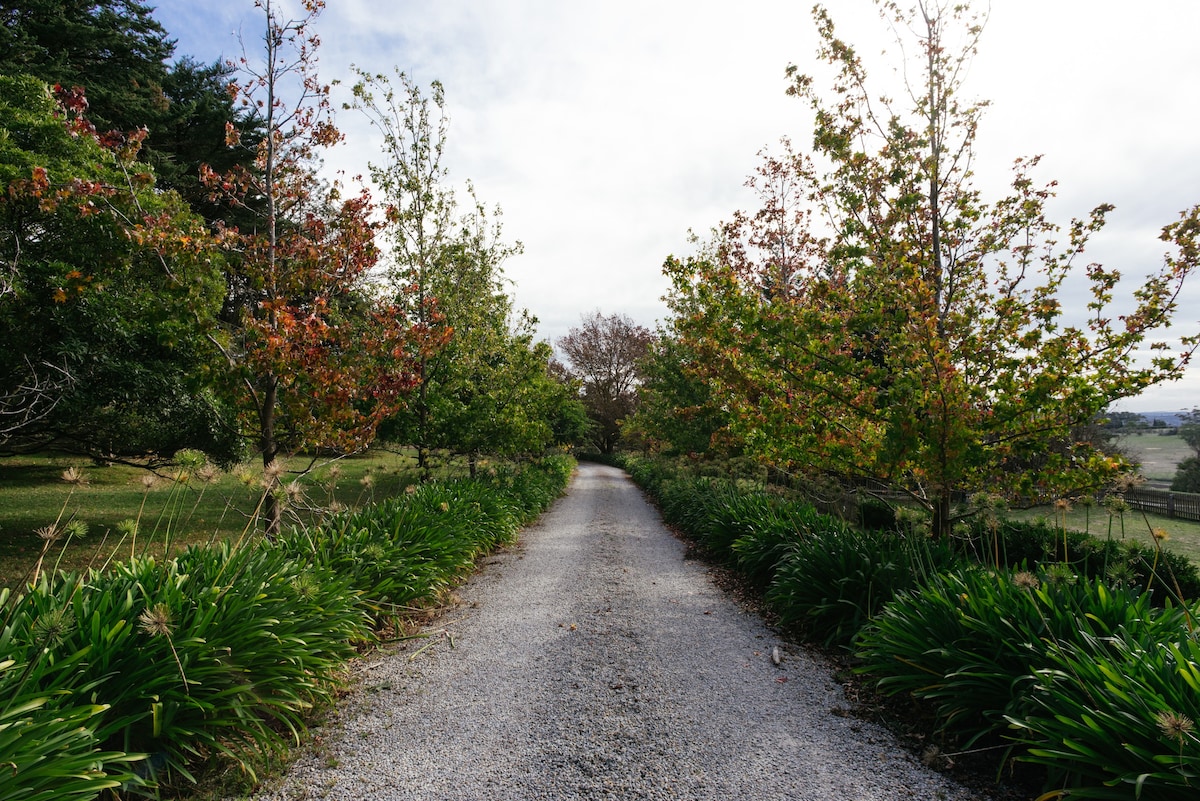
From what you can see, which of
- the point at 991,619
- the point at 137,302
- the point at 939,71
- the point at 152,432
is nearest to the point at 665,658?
the point at 991,619

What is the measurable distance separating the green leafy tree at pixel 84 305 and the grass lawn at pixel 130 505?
1049 mm

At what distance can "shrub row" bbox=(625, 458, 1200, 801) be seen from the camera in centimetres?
226

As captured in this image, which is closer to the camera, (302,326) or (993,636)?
(993,636)

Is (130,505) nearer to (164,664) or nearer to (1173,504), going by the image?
(164,664)

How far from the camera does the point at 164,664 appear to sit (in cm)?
265

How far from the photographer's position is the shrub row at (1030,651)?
226cm

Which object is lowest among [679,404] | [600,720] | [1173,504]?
[600,720]

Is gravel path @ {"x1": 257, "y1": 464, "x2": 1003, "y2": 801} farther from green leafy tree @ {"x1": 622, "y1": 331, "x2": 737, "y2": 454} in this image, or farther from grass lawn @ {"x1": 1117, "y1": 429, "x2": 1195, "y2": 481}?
grass lawn @ {"x1": 1117, "y1": 429, "x2": 1195, "y2": 481}

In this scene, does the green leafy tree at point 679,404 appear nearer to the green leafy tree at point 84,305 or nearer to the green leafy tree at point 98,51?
the green leafy tree at point 84,305

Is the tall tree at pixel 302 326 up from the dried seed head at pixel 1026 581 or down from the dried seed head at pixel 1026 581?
up

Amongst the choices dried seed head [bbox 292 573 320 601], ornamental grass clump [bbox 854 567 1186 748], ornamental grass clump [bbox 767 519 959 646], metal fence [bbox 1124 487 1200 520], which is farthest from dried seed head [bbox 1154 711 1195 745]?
metal fence [bbox 1124 487 1200 520]

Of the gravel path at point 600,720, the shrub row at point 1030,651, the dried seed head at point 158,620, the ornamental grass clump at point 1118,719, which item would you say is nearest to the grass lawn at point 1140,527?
the shrub row at point 1030,651

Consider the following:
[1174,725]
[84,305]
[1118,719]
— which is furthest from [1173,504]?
[84,305]

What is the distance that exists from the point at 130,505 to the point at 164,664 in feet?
39.5
